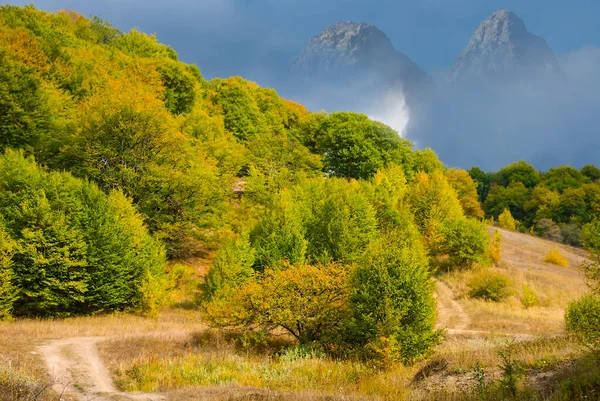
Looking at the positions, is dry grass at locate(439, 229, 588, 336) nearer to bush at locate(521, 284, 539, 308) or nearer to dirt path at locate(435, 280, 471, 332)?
bush at locate(521, 284, 539, 308)

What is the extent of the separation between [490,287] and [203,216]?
2824cm

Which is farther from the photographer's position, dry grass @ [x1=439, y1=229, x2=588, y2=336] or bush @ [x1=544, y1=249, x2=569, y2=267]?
bush @ [x1=544, y1=249, x2=569, y2=267]

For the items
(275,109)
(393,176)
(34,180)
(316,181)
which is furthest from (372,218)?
(275,109)

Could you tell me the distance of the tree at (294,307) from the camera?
76.2 feet

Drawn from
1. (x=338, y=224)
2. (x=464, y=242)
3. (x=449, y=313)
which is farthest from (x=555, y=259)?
(x=338, y=224)

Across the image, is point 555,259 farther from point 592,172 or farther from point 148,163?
point 592,172

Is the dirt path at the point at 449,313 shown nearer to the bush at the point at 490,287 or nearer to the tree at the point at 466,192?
the bush at the point at 490,287

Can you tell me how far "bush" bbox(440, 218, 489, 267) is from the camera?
4750 centimetres

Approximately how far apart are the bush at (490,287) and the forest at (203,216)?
548cm

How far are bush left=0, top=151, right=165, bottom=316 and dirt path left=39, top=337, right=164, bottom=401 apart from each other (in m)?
7.76

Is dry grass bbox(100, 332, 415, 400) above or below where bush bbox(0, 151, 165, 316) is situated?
below

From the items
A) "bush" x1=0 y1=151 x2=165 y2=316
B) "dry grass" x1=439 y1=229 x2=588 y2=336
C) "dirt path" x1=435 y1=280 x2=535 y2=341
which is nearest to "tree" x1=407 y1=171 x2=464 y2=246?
"dry grass" x1=439 y1=229 x2=588 y2=336

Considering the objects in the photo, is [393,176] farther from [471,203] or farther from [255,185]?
[471,203]

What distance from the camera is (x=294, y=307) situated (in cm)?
2367
